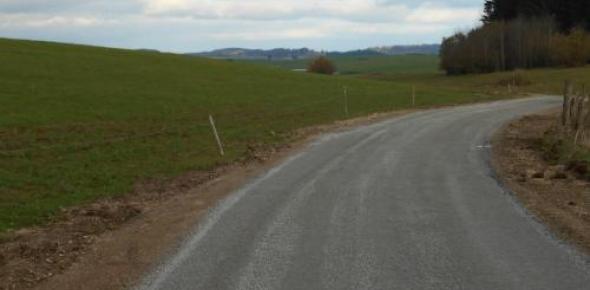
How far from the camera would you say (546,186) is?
44.6ft

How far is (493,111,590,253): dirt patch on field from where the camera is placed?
32.8 ft

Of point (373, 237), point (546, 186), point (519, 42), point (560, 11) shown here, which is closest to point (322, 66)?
point (519, 42)

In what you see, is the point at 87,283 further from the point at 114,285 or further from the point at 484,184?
the point at 484,184

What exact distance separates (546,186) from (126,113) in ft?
65.1

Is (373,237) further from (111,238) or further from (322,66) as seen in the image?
(322,66)

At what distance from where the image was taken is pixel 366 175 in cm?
1547

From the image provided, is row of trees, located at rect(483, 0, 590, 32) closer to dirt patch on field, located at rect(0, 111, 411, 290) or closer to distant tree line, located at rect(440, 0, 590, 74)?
distant tree line, located at rect(440, 0, 590, 74)

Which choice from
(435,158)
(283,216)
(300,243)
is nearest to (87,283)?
(300,243)

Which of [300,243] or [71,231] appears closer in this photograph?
[300,243]

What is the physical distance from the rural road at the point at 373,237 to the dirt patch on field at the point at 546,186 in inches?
13.1

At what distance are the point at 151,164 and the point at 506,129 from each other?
14792 millimetres

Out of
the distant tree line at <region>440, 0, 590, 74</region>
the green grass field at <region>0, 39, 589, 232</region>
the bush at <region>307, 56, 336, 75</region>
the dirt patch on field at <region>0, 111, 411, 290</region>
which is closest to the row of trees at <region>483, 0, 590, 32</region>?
the distant tree line at <region>440, 0, 590, 74</region>

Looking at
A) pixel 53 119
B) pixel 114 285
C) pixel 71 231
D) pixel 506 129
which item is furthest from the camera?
pixel 506 129

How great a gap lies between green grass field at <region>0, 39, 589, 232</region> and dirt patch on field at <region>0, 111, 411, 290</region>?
0.74m
